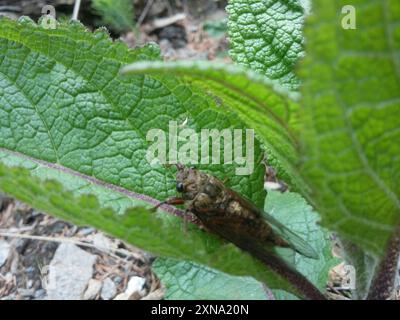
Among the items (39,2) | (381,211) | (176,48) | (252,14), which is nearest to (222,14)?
(176,48)

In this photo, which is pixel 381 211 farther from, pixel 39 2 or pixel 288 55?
pixel 39 2

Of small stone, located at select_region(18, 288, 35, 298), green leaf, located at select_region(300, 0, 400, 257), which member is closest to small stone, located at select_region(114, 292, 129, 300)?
small stone, located at select_region(18, 288, 35, 298)

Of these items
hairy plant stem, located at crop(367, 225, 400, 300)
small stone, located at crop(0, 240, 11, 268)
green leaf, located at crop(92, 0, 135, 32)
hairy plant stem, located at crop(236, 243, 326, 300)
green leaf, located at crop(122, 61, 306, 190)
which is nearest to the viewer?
green leaf, located at crop(122, 61, 306, 190)

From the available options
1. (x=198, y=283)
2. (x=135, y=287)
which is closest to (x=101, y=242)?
(x=135, y=287)

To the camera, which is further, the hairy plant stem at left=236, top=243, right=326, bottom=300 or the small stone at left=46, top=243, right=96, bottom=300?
the small stone at left=46, top=243, right=96, bottom=300

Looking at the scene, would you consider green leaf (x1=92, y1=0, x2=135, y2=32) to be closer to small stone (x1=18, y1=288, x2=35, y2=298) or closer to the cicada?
small stone (x1=18, y1=288, x2=35, y2=298)

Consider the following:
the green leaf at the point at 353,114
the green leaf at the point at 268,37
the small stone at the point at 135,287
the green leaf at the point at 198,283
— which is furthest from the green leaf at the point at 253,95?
the small stone at the point at 135,287
